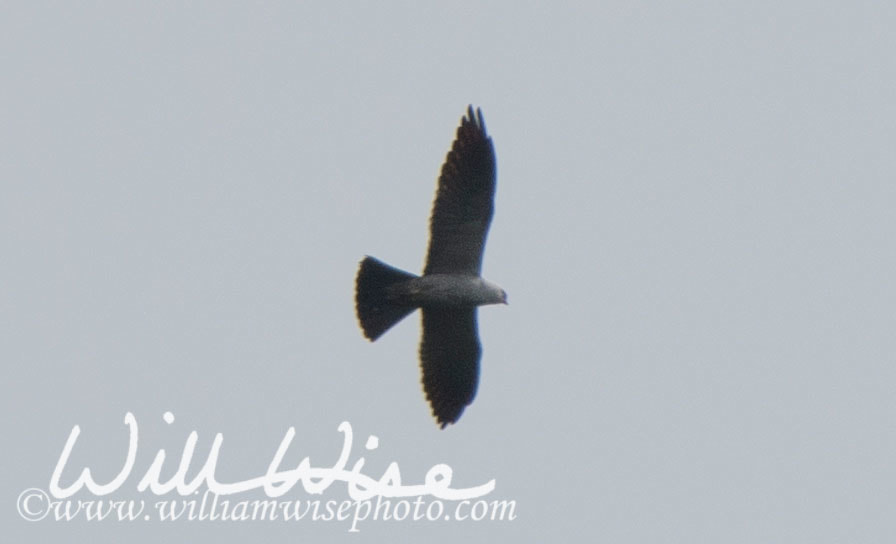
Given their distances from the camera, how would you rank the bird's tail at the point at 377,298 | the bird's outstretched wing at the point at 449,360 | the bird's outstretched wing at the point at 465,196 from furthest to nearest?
the bird's outstretched wing at the point at 449,360, the bird's tail at the point at 377,298, the bird's outstretched wing at the point at 465,196

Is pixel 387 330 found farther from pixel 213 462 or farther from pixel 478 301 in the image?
pixel 213 462

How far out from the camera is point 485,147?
11.3 meters

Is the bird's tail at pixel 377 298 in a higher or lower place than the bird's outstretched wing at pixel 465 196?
lower

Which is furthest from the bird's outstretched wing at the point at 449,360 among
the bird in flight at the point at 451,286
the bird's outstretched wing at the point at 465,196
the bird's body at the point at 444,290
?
the bird's outstretched wing at the point at 465,196

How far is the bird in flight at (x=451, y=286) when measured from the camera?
Answer: 37.2ft

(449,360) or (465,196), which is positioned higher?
(465,196)

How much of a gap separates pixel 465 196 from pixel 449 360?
1.88 meters

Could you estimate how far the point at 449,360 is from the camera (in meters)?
12.3

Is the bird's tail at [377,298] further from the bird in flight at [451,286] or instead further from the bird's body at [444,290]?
the bird's body at [444,290]

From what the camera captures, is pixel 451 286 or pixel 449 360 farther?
pixel 449 360

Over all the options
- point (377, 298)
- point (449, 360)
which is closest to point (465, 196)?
point (377, 298)

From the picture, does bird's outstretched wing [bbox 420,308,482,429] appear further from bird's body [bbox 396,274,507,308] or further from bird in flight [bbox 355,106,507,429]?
bird's body [bbox 396,274,507,308]

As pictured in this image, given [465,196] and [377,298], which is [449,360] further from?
[465,196]

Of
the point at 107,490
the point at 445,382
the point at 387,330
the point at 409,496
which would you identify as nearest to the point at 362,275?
A: the point at 387,330
